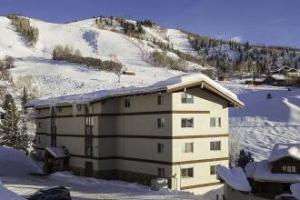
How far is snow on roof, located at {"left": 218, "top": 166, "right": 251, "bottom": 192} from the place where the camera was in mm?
35031

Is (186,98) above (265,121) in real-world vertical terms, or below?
above

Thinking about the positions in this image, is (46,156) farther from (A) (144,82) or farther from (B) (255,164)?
(A) (144,82)

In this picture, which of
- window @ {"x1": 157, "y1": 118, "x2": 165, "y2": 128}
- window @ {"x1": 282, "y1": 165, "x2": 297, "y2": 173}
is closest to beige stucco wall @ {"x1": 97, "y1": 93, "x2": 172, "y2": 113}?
window @ {"x1": 157, "y1": 118, "x2": 165, "y2": 128}

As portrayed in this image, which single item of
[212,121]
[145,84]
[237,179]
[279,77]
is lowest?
[237,179]

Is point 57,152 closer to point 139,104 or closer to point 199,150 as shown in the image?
point 139,104

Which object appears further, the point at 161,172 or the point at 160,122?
the point at 160,122

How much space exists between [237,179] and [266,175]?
1.97 m

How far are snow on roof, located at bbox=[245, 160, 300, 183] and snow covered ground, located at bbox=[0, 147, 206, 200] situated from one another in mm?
4472

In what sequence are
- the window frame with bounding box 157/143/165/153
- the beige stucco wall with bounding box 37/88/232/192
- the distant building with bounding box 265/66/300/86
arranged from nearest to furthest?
1. the beige stucco wall with bounding box 37/88/232/192
2. the window frame with bounding box 157/143/165/153
3. the distant building with bounding box 265/66/300/86

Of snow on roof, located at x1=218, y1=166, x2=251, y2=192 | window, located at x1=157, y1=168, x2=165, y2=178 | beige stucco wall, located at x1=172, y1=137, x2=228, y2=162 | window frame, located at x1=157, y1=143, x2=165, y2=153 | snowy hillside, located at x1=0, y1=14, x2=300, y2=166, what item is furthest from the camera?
snowy hillside, located at x1=0, y1=14, x2=300, y2=166

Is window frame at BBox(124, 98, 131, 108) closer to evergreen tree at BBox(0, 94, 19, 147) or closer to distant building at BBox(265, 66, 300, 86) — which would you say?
evergreen tree at BBox(0, 94, 19, 147)

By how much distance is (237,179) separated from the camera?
35.5m

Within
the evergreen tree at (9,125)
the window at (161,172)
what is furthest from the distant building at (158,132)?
the evergreen tree at (9,125)

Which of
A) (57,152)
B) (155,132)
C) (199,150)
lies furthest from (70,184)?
(199,150)
